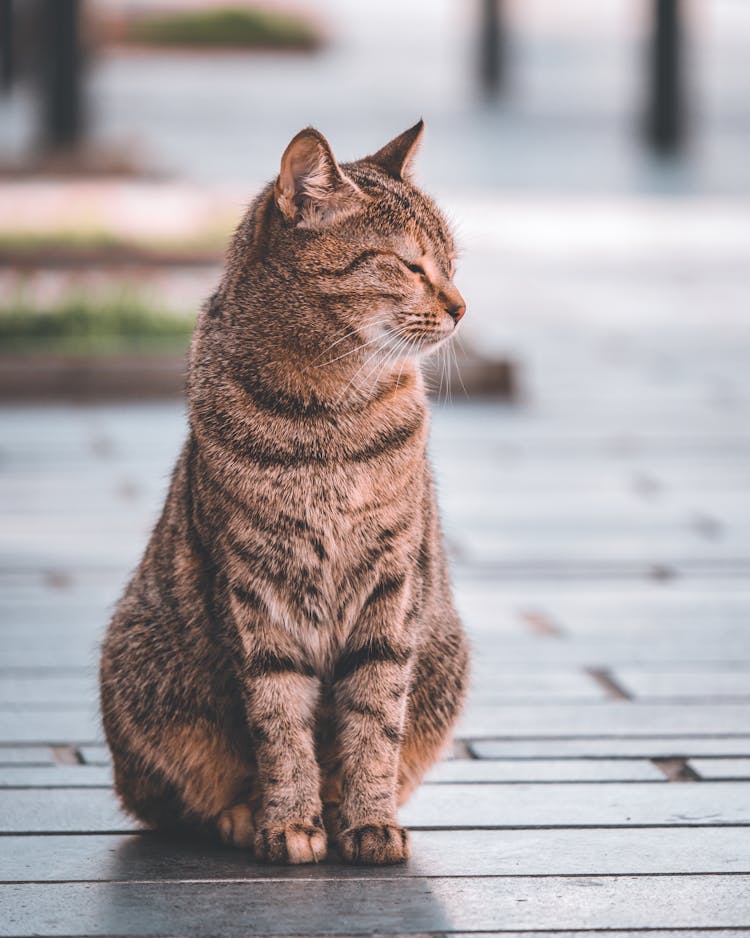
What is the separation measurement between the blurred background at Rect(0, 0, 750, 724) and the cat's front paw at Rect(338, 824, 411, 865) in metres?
0.66

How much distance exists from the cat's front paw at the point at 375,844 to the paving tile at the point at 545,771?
1.23ft

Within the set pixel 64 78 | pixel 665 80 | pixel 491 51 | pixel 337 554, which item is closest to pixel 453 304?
pixel 337 554

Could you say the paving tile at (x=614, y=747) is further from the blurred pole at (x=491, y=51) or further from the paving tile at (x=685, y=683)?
the blurred pole at (x=491, y=51)

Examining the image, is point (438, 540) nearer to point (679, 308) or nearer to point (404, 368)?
point (404, 368)

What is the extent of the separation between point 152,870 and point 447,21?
25658 millimetres

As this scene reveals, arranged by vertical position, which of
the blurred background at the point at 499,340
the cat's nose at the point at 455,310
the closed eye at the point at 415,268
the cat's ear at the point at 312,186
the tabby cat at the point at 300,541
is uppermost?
the cat's ear at the point at 312,186

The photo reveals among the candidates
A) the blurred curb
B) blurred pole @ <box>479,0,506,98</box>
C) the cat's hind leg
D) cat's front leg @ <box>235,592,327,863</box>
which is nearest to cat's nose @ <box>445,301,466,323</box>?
cat's front leg @ <box>235,592,327,863</box>

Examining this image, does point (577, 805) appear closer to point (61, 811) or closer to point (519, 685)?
point (519, 685)

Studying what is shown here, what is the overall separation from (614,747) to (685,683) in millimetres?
414

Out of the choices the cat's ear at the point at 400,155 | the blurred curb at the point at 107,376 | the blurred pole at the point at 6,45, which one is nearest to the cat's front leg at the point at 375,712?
the cat's ear at the point at 400,155

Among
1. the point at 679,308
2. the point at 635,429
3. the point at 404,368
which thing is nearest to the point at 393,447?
the point at 404,368

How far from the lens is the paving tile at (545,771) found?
111 inches

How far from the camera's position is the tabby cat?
246 centimetres

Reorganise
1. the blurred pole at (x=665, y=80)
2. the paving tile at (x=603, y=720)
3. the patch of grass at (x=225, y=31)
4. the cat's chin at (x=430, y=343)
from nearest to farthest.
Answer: the cat's chin at (x=430, y=343) < the paving tile at (x=603, y=720) < the blurred pole at (x=665, y=80) < the patch of grass at (x=225, y=31)
